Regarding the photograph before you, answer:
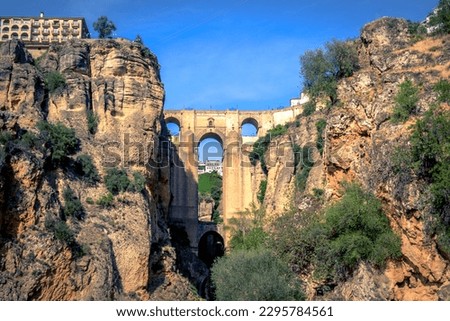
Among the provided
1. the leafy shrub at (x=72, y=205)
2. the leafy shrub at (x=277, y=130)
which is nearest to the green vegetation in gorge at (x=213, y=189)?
the leafy shrub at (x=277, y=130)

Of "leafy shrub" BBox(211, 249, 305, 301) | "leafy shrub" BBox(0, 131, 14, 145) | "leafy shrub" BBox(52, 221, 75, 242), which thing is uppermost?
"leafy shrub" BBox(0, 131, 14, 145)

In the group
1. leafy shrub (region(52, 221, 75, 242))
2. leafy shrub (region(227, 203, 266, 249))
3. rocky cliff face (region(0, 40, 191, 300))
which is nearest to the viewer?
rocky cliff face (region(0, 40, 191, 300))

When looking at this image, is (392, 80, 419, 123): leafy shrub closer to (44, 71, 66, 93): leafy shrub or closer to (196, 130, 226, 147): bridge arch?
(44, 71, 66, 93): leafy shrub

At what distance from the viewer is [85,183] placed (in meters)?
32.6

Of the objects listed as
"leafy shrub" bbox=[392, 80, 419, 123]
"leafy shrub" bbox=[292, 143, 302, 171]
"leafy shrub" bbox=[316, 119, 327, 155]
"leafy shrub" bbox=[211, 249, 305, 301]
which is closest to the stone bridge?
"leafy shrub" bbox=[292, 143, 302, 171]

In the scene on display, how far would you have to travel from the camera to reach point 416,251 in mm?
24359

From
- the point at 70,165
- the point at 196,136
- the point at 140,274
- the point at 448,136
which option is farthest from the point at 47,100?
the point at 196,136

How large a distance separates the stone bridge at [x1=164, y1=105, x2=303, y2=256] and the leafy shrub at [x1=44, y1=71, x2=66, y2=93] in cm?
2156

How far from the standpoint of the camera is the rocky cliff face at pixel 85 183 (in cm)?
2658

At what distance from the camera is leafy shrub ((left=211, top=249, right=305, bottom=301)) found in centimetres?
2730

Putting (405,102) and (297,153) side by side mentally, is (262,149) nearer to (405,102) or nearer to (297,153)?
(297,153)

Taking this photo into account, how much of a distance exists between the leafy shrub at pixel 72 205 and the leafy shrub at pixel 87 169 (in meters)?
1.78

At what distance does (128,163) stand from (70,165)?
11.4ft

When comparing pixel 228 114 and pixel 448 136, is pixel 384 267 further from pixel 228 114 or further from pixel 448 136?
pixel 228 114
